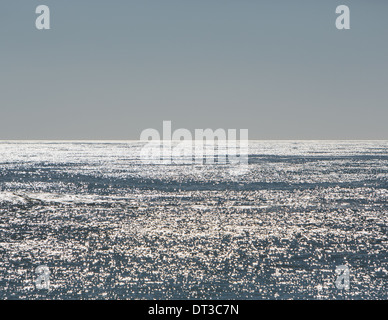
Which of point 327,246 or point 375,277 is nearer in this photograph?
point 375,277

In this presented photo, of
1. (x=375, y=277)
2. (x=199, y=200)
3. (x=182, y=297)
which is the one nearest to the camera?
(x=182, y=297)

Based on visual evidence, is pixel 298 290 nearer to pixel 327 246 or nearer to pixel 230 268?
pixel 230 268

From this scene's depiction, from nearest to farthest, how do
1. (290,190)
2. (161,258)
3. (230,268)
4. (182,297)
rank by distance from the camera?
(182,297)
(230,268)
(161,258)
(290,190)

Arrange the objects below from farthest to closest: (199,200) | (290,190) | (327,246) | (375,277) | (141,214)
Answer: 1. (290,190)
2. (199,200)
3. (141,214)
4. (327,246)
5. (375,277)

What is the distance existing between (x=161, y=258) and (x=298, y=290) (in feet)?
32.7

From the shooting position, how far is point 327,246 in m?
33.6

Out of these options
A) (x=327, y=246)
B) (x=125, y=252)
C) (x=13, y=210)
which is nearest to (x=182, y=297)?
(x=125, y=252)

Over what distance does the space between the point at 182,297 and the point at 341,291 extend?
319 inches

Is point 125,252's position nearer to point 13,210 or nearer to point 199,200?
point 13,210
